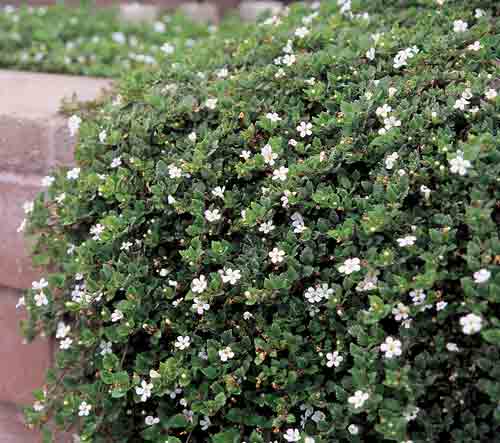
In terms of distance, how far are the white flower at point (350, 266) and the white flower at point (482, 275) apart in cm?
26

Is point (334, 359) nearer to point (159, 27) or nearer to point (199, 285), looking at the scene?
point (199, 285)

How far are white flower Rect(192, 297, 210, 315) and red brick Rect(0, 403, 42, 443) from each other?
838 mm

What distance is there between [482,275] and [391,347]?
25cm

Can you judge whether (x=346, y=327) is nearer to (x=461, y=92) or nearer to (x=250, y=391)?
(x=250, y=391)

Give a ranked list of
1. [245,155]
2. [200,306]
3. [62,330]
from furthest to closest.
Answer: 1. [62,330]
2. [245,155]
3. [200,306]

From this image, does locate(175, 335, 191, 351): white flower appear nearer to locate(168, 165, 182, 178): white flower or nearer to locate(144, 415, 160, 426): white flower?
locate(144, 415, 160, 426): white flower

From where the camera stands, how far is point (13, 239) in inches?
93.7

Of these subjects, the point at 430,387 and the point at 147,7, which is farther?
the point at 147,7

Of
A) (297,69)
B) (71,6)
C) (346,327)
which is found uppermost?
(297,69)

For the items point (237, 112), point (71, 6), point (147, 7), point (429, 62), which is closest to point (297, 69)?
point (237, 112)

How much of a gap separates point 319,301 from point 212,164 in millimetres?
485

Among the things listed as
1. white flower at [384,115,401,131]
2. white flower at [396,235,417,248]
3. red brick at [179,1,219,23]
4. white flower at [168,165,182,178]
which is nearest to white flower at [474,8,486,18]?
white flower at [384,115,401,131]

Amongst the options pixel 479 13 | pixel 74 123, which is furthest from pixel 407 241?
pixel 74 123

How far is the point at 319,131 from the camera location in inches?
76.6
